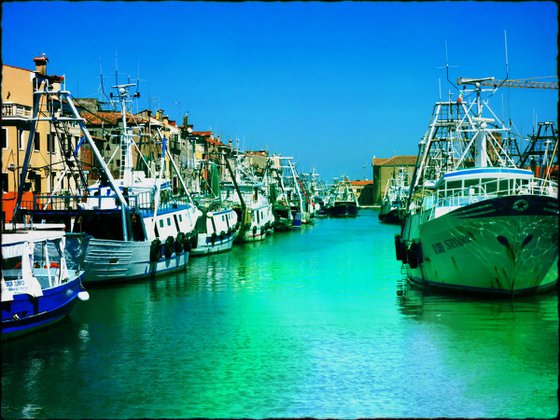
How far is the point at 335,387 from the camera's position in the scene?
17453 millimetres

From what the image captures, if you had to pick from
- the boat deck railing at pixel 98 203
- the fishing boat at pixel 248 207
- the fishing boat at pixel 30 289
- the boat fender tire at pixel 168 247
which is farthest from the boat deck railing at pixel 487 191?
the fishing boat at pixel 248 207

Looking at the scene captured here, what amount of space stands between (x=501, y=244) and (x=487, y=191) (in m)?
4.07

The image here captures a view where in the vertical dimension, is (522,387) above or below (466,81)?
below

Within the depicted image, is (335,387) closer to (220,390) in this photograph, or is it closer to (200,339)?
(220,390)

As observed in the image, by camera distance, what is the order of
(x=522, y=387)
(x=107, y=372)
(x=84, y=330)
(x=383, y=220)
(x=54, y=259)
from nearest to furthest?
1. (x=522, y=387)
2. (x=107, y=372)
3. (x=84, y=330)
4. (x=54, y=259)
5. (x=383, y=220)

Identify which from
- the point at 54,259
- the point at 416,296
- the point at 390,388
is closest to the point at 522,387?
the point at 390,388

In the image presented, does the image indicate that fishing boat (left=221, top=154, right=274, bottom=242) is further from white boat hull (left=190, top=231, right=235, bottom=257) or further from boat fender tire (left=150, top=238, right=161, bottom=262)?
boat fender tire (left=150, top=238, right=161, bottom=262)

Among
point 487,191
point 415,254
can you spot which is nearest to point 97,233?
point 415,254

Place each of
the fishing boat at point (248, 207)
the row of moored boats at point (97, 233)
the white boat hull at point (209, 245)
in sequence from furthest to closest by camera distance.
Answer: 1. the fishing boat at point (248, 207)
2. the white boat hull at point (209, 245)
3. the row of moored boats at point (97, 233)

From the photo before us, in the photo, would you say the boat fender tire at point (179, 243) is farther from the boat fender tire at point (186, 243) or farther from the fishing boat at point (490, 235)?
the fishing boat at point (490, 235)

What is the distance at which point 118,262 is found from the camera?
3578 centimetres

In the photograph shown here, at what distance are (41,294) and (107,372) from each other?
487 centimetres

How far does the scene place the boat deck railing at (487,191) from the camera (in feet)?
99.1

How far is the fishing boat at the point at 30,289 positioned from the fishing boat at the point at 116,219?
23.1ft
